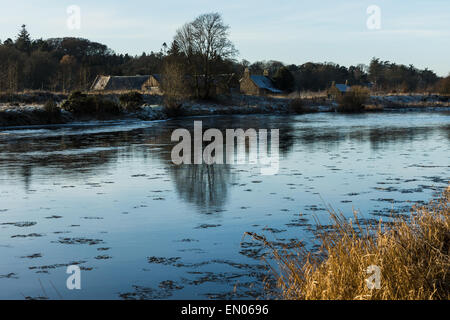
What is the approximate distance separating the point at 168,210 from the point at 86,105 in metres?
29.7

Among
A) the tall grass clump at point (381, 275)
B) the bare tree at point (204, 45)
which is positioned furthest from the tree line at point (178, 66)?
the tall grass clump at point (381, 275)

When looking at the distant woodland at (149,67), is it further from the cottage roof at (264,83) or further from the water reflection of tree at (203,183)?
the water reflection of tree at (203,183)

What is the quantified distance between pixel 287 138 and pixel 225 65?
35855mm

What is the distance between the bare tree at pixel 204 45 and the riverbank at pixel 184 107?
12.0 ft

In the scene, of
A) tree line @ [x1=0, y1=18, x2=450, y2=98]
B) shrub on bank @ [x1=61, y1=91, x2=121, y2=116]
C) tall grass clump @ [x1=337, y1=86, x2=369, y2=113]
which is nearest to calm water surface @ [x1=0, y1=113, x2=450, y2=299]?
shrub on bank @ [x1=61, y1=91, x2=121, y2=116]

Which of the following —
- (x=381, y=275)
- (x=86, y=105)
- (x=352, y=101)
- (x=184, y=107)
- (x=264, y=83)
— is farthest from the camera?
(x=264, y=83)

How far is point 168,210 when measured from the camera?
9.36 meters

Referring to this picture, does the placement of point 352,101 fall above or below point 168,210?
above

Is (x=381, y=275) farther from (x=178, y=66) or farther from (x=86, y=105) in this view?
(x=178, y=66)


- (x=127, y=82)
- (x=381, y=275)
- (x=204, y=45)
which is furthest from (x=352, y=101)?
(x=381, y=275)

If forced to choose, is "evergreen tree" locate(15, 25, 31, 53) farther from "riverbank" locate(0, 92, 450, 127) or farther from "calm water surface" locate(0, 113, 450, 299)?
"calm water surface" locate(0, 113, 450, 299)

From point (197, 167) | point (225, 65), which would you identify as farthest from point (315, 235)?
point (225, 65)

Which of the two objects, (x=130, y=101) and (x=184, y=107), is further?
(x=184, y=107)
